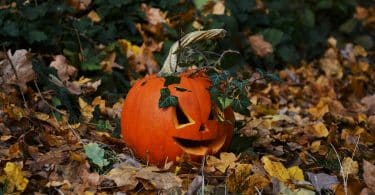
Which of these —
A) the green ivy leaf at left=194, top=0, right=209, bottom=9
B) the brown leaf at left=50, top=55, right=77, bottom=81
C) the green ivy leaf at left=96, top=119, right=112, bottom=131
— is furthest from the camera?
the green ivy leaf at left=194, top=0, right=209, bottom=9

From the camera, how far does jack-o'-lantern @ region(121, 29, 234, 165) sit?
8.58 ft

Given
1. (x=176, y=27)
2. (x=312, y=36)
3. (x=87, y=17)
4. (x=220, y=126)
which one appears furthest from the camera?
(x=312, y=36)

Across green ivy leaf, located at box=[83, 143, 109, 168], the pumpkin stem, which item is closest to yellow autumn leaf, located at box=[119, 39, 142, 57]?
the pumpkin stem

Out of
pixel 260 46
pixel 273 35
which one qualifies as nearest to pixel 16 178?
pixel 260 46

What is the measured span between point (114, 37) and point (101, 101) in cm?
68

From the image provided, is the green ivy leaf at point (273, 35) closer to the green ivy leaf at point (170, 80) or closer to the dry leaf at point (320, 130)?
the dry leaf at point (320, 130)

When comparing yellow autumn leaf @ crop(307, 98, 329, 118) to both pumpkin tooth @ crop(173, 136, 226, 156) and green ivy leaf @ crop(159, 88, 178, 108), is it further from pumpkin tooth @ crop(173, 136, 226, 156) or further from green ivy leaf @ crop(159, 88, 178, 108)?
green ivy leaf @ crop(159, 88, 178, 108)

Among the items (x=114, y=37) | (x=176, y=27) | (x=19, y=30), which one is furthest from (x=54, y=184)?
(x=176, y=27)

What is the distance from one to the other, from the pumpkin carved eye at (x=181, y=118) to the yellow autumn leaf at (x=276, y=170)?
34 cm

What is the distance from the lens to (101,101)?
337 centimetres

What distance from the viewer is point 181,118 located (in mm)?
2709

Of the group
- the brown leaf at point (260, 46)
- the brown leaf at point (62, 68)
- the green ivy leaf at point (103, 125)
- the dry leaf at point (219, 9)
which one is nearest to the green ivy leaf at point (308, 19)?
the brown leaf at point (260, 46)

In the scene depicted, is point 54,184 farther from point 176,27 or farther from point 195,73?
point 176,27

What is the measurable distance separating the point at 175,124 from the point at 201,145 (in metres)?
0.17
